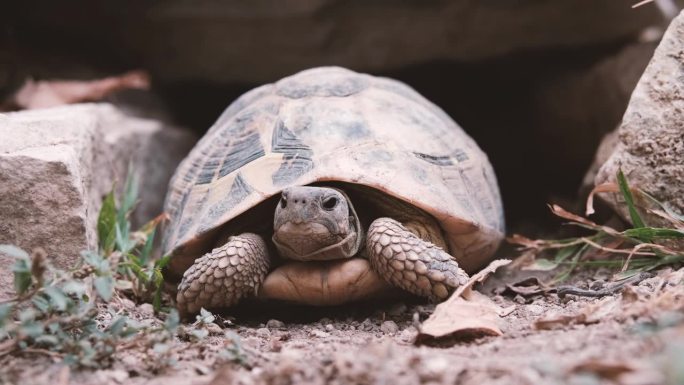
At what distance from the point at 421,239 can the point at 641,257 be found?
1014 millimetres

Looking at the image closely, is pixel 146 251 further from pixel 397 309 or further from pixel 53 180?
pixel 397 309

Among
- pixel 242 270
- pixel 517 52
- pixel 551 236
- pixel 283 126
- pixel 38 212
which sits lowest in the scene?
pixel 551 236

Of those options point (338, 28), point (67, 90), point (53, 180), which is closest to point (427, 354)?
point (53, 180)

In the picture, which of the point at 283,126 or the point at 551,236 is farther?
the point at 551,236

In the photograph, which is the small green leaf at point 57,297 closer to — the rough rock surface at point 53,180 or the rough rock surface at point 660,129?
the rough rock surface at point 53,180

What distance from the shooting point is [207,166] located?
10.7 feet

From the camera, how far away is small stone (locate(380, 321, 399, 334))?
263 centimetres

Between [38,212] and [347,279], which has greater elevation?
[38,212]

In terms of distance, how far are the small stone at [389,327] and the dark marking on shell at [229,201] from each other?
74cm

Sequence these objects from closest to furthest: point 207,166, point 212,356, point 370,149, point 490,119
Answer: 1. point 212,356
2. point 370,149
3. point 207,166
4. point 490,119

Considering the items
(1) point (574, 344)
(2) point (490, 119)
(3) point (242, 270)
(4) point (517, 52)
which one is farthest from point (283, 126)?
(2) point (490, 119)

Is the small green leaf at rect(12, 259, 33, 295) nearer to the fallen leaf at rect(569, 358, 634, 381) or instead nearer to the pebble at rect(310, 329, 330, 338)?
the pebble at rect(310, 329, 330, 338)

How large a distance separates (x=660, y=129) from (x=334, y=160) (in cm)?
137

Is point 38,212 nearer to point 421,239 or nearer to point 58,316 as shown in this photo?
point 58,316
